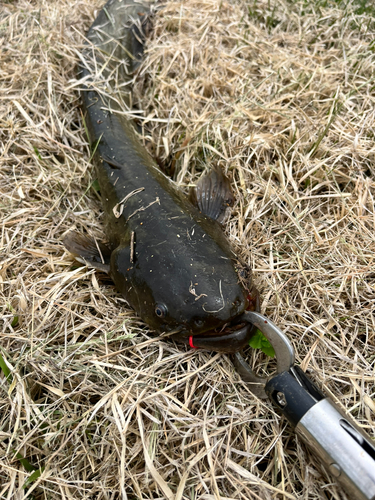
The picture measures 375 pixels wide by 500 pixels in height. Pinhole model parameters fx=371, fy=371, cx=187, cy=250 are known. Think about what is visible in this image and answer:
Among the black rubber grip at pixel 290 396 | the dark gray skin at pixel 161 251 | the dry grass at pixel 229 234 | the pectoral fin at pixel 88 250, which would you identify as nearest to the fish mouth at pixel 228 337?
the dark gray skin at pixel 161 251

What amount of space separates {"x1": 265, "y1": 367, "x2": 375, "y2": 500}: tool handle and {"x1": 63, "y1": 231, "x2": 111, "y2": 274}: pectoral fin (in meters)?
1.34

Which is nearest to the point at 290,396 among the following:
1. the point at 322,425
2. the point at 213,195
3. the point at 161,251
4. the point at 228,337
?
the point at 322,425

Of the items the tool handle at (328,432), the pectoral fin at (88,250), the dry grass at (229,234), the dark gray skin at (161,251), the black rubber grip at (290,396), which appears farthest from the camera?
the pectoral fin at (88,250)

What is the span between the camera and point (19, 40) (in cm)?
371

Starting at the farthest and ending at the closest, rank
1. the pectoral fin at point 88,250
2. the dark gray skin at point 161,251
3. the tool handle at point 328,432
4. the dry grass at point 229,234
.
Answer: the pectoral fin at point 88,250
the dark gray skin at point 161,251
the dry grass at point 229,234
the tool handle at point 328,432

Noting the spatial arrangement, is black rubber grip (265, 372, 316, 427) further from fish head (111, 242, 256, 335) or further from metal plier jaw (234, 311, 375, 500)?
fish head (111, 242, 256, 335)

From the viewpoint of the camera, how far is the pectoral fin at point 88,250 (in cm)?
246

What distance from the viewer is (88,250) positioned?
2.51m

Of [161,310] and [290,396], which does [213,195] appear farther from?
[290,396]

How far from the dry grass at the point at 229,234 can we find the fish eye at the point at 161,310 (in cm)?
20

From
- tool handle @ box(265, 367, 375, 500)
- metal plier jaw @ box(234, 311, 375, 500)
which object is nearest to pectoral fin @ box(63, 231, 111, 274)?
metal plier jaw @ box(234, 311, 375, 500)

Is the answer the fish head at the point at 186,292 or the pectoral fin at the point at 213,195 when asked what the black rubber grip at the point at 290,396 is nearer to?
the fish head at the point at 186,292

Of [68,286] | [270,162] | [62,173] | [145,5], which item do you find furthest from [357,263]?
[145,5]

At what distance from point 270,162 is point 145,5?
2467 mm
